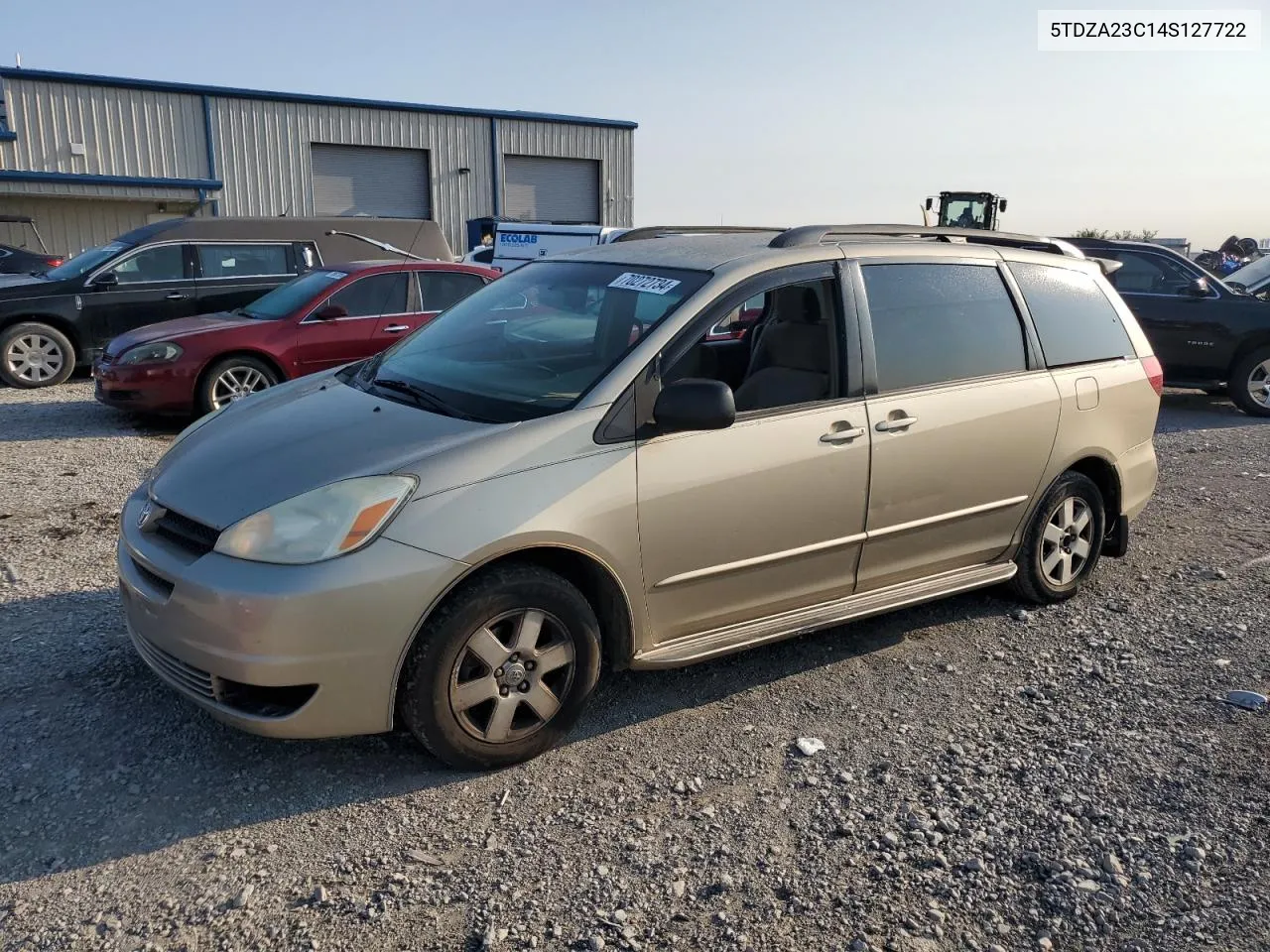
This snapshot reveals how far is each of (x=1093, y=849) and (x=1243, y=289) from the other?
35.9ft

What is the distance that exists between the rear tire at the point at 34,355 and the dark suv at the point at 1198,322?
451 inches

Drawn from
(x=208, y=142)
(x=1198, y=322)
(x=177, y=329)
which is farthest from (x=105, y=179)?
(x=1198, y=322)

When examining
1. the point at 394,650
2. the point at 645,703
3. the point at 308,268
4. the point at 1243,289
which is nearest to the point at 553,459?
the point at 394,650

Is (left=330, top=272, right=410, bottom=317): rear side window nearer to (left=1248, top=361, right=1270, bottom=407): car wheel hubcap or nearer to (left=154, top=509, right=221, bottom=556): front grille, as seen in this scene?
(left=154, top=509, right=221, bottom=556): front grille

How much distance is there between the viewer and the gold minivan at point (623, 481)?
10.5ft

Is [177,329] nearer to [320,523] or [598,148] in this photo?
[320,523]

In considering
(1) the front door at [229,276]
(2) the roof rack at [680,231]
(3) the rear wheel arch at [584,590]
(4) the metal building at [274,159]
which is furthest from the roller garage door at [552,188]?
(3) the rear wheel arch at [584,590]

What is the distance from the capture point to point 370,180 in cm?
2947

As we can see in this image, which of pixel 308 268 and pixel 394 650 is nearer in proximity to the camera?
pixel 394 650

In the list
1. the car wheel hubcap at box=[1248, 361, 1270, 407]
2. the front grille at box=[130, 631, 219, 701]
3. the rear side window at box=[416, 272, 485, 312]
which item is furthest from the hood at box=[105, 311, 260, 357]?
the car wheel hubcap at box=[1248, 361, 1270, 407]

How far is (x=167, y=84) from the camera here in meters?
25.8

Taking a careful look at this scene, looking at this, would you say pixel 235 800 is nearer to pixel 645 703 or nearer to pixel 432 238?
pixel 645 703

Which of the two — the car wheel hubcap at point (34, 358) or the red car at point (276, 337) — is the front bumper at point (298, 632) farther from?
the car wheel hubcap at point (34, 358)

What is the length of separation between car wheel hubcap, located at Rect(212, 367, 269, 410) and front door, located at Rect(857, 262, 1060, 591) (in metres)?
6.29
